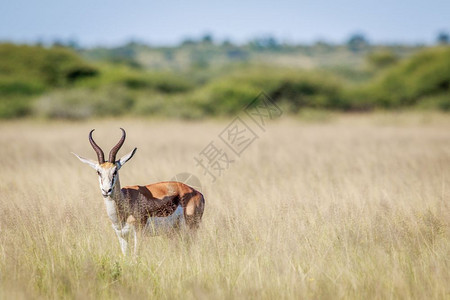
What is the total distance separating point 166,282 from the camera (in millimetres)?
4035

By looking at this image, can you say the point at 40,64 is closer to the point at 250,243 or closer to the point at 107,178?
the point at 107,178

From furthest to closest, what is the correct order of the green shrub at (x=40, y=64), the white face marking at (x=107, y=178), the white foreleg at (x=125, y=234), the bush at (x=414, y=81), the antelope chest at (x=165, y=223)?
the green shrub at (x=40, y=64), the bush at (x=414, y=81), the antelope chest at (x=165, y=223), the white foreleg at (x=125, y=234), the white face marking at (x=107, y=178)

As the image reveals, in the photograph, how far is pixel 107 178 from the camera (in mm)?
4668

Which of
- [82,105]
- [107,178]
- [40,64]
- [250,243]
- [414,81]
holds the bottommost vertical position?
[250,243]

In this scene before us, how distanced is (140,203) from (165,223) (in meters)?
0.34

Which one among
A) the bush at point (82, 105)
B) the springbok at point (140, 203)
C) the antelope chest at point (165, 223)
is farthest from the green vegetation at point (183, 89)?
the antelope chest at point (165, 223)

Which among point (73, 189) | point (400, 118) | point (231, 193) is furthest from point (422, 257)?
point (400, 118)

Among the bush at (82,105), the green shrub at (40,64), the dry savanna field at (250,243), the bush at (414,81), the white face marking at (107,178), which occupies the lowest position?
the dry savanna field at (250,243)

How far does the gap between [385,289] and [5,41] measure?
4024 centimetres

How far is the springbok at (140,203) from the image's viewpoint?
476cm

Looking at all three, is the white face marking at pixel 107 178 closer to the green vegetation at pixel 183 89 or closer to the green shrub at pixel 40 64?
the green vegetation at pixel 183 89

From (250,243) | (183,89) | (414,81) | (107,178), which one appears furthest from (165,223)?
(183,89)

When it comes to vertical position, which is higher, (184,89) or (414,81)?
(184,89)

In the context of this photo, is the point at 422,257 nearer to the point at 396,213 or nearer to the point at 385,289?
the point at 385,289
